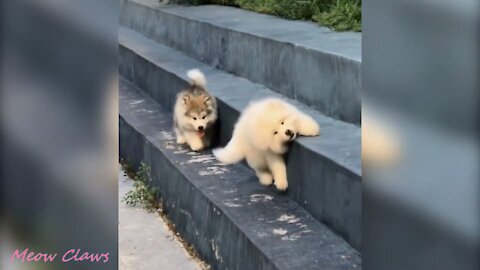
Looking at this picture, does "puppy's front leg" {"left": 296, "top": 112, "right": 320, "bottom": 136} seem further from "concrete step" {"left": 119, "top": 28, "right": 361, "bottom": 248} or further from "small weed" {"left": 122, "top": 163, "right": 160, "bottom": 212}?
"small weed" {"left": 122, "top": 163, "right": 160, "bottom": 212}

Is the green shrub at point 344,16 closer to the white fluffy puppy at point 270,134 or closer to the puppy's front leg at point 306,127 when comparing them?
the white fluffy puppy at point 270,134

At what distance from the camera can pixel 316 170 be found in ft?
13.3

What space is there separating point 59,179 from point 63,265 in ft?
0.30

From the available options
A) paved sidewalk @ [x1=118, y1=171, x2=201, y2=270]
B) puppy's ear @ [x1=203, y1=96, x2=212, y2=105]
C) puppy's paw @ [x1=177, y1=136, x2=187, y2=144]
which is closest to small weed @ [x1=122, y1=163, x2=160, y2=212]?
paved sidewalk @ [x1=118, y1=171, x2=201, y2=270]

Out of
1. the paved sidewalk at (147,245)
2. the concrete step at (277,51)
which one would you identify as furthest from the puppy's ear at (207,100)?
the paved sidewalk at (147,245)

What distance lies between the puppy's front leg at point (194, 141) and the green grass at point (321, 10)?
1.13 metres

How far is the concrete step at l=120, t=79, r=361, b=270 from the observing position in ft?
11.7

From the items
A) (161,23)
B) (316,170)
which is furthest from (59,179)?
(161,23)

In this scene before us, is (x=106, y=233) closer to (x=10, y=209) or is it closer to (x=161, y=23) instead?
(x=10, y=209)

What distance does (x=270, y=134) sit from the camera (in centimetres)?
452

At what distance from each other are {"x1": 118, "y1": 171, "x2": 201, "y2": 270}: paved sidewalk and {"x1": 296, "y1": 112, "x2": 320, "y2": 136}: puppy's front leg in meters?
0.84

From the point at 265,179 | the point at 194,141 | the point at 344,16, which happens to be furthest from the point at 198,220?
the point at 344,16

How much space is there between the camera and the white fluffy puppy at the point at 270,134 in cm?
442

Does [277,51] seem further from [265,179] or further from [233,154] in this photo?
[265,179]
